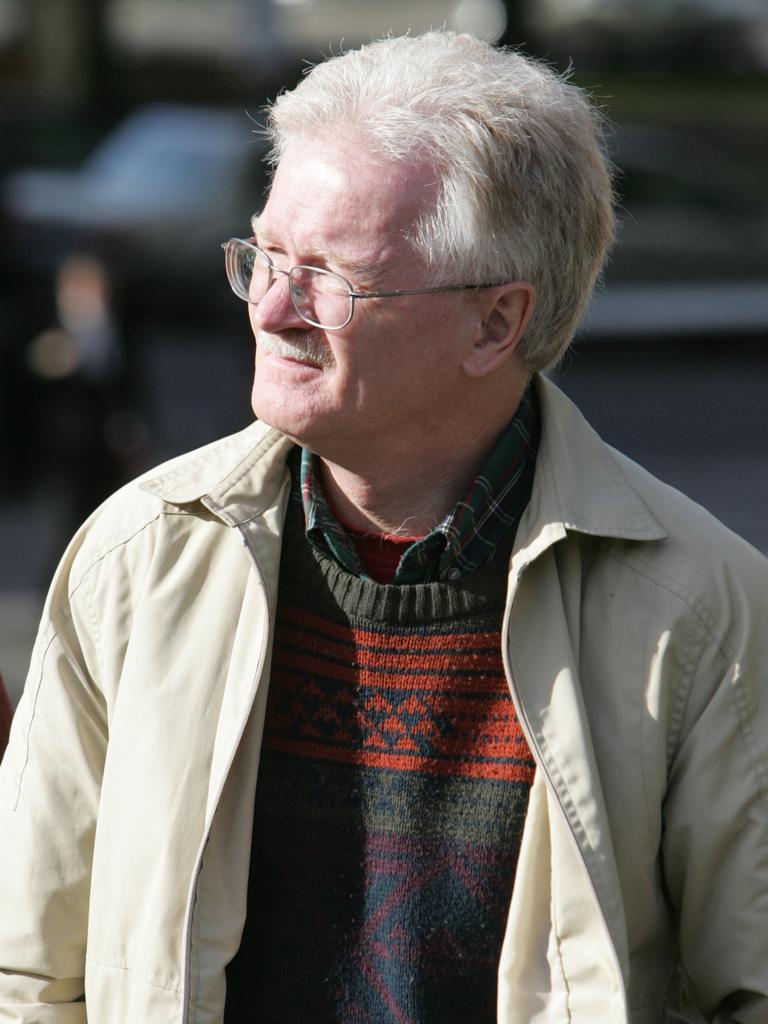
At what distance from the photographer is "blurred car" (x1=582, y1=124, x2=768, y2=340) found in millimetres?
11977

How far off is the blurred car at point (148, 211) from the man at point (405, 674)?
406 inches

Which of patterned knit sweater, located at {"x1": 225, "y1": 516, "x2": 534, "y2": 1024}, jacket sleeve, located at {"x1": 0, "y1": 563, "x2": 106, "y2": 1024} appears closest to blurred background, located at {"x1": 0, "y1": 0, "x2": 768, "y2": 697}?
jacket sleeve, located at {"x1": 0, "y1": 563, "x2": 106, "y2": 1024}

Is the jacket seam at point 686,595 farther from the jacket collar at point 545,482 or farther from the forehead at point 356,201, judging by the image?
the forehead at point 356,201

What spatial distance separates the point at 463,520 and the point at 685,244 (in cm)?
1053

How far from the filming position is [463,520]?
2143 mm

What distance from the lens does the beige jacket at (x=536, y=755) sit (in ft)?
6.55

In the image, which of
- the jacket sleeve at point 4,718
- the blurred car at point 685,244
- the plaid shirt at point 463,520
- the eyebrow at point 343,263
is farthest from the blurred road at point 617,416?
the eyebrow at point 343,263

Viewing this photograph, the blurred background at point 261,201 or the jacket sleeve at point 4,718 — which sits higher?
the blurred background at point 261,201

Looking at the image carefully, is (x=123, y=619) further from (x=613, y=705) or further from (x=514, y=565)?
(x=613, y=705)

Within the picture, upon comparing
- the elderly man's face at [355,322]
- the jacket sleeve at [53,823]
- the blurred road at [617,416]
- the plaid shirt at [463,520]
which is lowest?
the jacket sleeve at [53,823]

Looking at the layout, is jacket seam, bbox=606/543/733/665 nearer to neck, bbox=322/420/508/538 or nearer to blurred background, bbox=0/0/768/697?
neck, bbox=322/420/508/538

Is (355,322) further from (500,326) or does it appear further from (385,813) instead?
(385,813)

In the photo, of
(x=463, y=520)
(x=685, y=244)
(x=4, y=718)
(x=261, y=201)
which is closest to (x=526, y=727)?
(x=463, y=520)

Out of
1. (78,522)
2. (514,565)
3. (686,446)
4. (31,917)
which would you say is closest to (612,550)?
(514,565)
